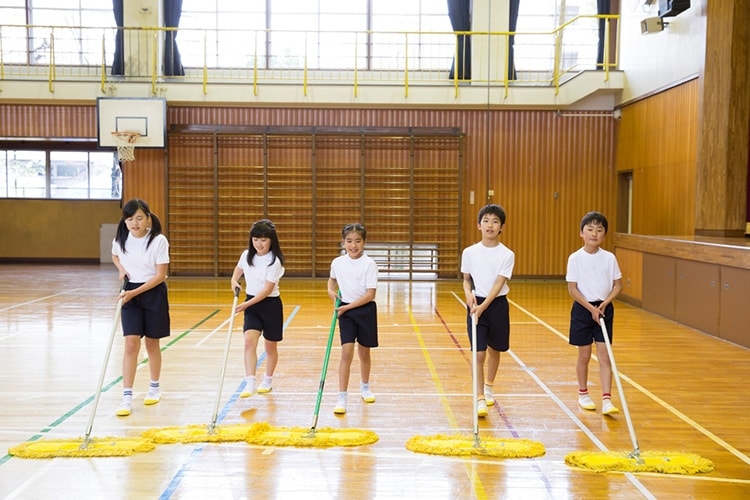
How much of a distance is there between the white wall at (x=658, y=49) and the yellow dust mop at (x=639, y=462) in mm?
7865

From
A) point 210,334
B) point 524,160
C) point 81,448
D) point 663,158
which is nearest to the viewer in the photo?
point 81,448

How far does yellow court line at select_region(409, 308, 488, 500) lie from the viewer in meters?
3.79

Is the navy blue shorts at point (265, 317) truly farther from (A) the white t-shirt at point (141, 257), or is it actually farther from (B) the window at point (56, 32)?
(B) the window at point (56, 32)

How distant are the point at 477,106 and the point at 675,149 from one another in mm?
4109

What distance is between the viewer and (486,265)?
16.4ft

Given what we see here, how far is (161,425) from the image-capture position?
4848 mm

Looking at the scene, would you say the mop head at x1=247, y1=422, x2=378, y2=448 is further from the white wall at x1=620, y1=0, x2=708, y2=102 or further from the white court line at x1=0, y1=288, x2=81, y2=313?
the white wall at x1=620, y1=0, x2=708, y2=102

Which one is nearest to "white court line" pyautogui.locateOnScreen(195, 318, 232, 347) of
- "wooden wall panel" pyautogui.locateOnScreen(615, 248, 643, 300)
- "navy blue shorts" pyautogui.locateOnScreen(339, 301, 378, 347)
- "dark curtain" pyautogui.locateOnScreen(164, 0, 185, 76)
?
"navy blue shorts" pyautogui.locateOnScreen(339, 301, 378, 347)

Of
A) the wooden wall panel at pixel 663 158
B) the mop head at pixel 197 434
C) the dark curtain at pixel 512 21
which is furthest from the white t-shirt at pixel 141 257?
the dark curtain at pixel 512 21

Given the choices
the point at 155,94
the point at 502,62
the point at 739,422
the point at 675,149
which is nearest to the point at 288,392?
the point at 739,422

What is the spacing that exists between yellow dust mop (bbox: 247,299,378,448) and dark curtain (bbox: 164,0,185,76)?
11.9 m

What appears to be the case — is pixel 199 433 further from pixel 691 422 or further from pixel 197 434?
pixel 691 422

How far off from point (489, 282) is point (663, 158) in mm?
8287

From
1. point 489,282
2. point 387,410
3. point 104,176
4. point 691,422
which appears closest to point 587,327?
point 489,282
